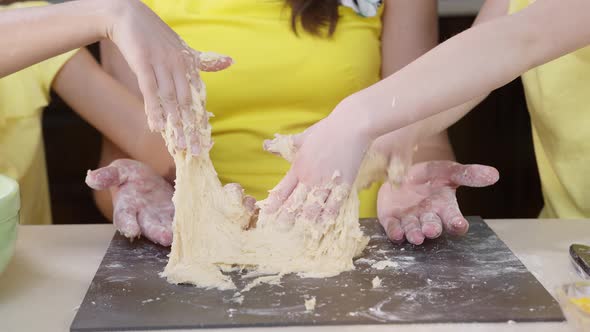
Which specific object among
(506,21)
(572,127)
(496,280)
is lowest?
(496,280)

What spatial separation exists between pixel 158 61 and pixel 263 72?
456 mm

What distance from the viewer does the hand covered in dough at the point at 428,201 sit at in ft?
3.51

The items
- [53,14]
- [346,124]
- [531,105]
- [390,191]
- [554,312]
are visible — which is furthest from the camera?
[531,105]

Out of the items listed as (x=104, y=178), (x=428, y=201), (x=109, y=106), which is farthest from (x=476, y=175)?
(x=109, y=106)

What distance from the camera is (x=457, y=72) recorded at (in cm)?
95

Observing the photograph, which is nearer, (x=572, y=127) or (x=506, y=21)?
(x=506, y=21)

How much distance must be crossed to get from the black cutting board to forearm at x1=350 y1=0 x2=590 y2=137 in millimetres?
198

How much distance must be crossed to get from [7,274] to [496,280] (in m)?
0.64

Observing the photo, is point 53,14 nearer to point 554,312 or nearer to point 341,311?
point 341,311

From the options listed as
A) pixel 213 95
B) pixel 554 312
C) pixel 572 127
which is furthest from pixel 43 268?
pixel 572 127

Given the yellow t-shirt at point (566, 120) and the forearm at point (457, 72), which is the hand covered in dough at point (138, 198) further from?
the yellow t-shirt at point (566, 120)

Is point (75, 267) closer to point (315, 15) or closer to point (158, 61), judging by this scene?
point (158, 61)

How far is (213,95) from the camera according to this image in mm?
1402

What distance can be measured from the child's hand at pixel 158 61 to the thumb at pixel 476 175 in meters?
0.41
